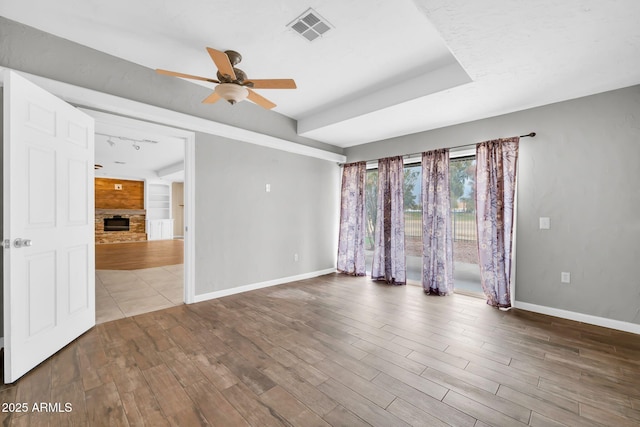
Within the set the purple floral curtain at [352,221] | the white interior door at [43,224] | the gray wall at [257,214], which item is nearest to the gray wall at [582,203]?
the purple floral curtain at [352,221]

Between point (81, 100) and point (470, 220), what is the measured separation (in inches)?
199

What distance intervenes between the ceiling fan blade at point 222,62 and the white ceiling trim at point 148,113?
1.19 m

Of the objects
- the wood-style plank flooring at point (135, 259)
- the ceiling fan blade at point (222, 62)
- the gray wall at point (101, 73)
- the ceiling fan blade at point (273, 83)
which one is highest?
the gray wall at point (101, 73)

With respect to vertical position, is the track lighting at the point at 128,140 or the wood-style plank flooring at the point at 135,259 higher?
the track lighting at the point at 128,140

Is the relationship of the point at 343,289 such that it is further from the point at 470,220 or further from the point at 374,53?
the point at 374,53

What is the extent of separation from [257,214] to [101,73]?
7.89ft

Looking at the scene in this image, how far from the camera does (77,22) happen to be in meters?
2.32

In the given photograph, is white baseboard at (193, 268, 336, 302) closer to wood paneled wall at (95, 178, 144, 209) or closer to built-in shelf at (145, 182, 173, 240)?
built-in shelf at (145, 182, 173, 240)

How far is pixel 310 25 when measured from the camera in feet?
7.55

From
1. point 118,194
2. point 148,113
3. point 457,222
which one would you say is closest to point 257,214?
point 148,113

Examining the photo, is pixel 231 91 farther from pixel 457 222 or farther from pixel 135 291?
pixel 457 222

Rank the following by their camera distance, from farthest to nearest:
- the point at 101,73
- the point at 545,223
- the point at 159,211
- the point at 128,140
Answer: the point at 159,211 < the point at 128,140 < the point at 545,223 < the point at 101,73

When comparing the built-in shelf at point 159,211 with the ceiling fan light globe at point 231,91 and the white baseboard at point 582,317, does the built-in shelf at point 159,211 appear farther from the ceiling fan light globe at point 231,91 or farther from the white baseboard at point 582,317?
the white baseboard at point 582,317

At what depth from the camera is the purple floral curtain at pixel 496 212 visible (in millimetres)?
3406
